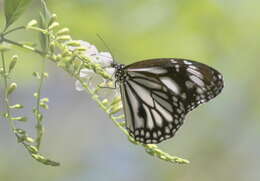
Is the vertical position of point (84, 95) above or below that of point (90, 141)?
above

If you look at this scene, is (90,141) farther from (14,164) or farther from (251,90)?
(251,90)

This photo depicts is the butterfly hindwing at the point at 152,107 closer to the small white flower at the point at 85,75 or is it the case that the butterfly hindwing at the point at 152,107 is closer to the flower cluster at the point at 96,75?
the flower cluster at the point at 96,75

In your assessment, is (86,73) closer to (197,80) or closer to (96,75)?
(96,75)

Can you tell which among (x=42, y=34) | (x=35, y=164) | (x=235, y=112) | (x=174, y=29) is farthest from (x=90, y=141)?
(x=42, y=34)

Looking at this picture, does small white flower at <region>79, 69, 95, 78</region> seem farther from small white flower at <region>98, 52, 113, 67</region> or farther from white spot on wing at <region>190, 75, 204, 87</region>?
white spot on wing at <region>190, 75, 204, 87</region>

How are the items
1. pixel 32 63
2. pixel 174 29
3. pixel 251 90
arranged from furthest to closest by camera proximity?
pixel 251 90 → pixel 174 29 → pixel 32 63

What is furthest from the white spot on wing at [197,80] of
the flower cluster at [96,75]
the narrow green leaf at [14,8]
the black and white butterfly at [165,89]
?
the narrow green leaf at [14,8]

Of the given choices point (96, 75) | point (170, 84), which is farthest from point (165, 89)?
point (96, 75)
